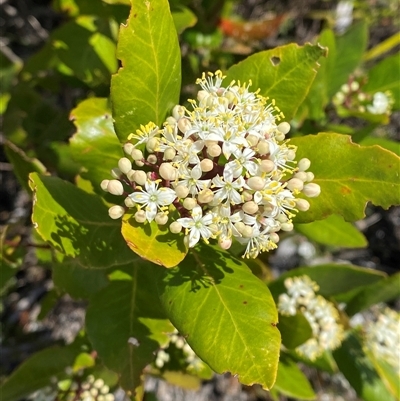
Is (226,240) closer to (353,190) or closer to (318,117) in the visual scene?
(353,190)

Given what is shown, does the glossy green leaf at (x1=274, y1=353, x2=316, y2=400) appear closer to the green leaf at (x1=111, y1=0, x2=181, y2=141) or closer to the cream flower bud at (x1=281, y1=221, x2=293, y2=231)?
the cream flower bud at (x1=281, y1=221, x2=293, y2=231)

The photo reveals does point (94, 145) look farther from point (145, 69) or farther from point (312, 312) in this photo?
point (312, 312)

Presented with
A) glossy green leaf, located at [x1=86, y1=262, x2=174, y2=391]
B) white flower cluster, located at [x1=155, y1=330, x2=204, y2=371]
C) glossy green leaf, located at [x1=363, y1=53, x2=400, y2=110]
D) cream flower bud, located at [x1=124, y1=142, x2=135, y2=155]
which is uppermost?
cream flower bud, located at [x1=124, y1=142, x2=135, y2=155]

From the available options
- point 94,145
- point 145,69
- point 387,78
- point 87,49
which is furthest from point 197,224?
point 387,78

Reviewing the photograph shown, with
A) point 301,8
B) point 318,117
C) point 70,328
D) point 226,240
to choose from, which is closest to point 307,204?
point 226,240

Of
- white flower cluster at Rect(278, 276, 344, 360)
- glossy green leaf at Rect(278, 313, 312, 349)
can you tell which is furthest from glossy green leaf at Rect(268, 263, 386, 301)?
glossy green leaf at Rect(278, 313, 312, 349)
